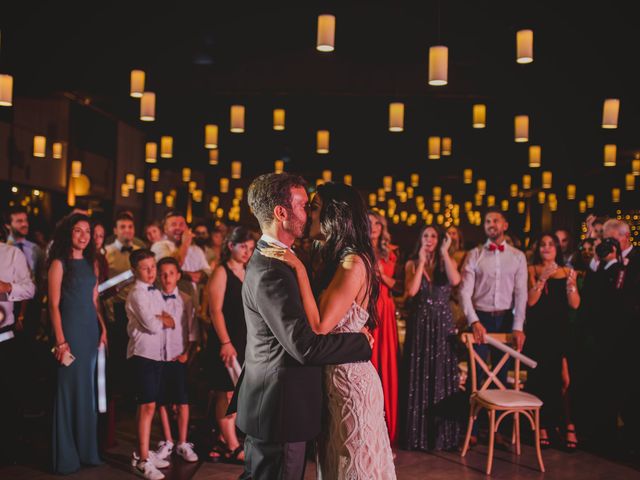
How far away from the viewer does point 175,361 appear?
415 cm

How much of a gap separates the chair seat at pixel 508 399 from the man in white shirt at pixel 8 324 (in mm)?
2951

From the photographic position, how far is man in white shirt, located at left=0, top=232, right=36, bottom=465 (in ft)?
13.0

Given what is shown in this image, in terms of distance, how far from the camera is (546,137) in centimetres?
1137

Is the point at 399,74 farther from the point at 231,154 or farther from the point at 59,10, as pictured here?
the point at 231,154

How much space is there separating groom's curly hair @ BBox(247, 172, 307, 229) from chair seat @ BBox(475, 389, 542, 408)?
2.56 meters

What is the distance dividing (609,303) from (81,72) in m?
6.04

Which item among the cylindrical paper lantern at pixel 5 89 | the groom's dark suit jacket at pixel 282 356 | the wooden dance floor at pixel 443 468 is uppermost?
the cylindrical paper lantern at pixel 5 89

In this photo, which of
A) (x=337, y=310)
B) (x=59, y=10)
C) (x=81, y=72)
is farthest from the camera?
(x=81, y=72)

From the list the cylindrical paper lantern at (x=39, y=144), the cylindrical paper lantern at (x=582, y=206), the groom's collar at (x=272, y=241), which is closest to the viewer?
the groom's collar at (x=272, y=241)

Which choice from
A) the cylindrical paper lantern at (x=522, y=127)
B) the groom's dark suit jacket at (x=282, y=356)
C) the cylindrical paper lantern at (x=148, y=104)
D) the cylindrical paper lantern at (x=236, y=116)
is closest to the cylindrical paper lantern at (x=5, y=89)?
the cylindrical paper lantern at (x=148, y=104)

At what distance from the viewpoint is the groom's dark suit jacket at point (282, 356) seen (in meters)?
1.98

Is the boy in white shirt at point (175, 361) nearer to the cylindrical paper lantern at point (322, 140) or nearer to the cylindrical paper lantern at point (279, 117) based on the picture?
the cylindrical paper lantern at point (279, 117)

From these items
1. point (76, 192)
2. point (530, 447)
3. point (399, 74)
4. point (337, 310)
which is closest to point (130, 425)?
point (530, 447)

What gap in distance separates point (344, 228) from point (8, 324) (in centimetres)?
270
